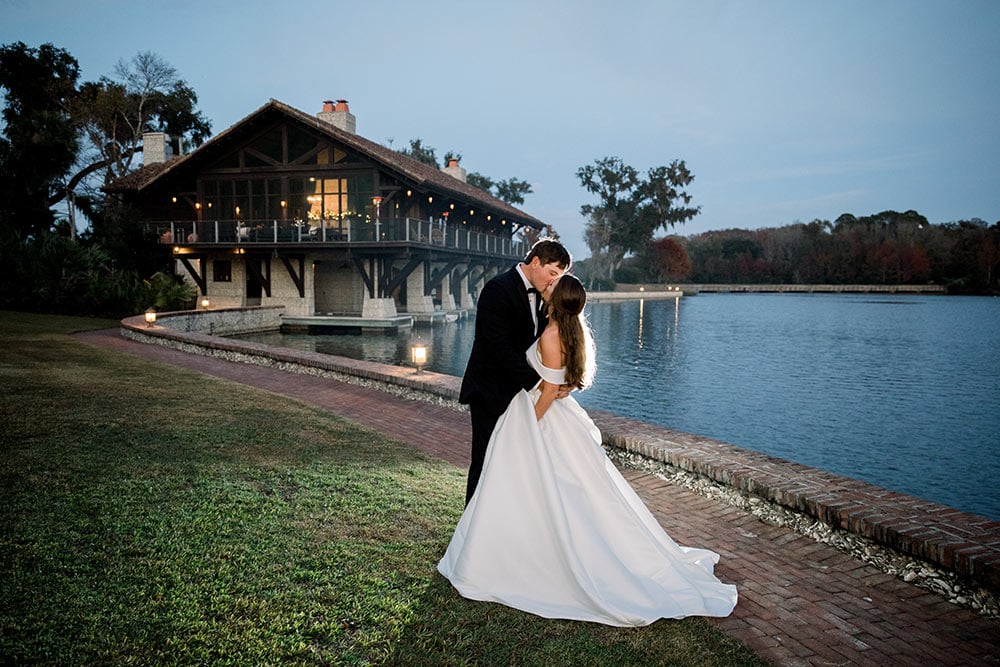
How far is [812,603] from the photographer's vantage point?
3.59 m

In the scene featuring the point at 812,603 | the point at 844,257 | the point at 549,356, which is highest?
the point at 844,257

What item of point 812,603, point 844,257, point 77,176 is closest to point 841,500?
point 812,603

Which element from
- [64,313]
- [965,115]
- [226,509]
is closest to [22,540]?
[226,509]

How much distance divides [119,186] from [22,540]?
32.1 metres

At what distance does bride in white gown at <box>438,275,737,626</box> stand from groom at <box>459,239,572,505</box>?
119mm

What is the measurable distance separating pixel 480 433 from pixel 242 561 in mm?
1615

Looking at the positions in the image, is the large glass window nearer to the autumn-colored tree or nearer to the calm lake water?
the calm lake water

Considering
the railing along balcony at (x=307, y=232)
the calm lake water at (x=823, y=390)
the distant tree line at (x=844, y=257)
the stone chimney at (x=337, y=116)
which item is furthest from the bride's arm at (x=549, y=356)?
the distant tree line at (x=844, y=257)

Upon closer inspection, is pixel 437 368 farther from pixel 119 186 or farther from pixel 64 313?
pixel 119 186

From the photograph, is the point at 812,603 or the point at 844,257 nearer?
the point at 812,603

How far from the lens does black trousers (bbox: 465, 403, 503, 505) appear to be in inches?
147

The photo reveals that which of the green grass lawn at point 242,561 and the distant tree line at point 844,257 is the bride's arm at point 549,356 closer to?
the green grass lawn at point 242,561

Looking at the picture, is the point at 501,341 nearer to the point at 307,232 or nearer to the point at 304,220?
the point at 307,232

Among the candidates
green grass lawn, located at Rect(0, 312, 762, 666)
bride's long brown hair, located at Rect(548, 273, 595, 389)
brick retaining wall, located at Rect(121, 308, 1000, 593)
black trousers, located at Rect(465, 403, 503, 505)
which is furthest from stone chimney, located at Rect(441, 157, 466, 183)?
bride's long brown hair, located at Rect(548, 273, 595, 389)
